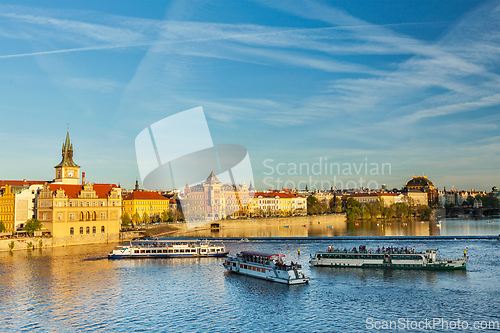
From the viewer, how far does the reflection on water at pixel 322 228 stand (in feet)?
235

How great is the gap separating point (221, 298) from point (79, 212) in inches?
1297

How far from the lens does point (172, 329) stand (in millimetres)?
20969

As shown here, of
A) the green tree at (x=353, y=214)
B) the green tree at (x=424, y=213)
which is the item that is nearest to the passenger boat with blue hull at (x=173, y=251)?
the green tree at (x=353, y=214)

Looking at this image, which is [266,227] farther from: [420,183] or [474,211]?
[420,183]

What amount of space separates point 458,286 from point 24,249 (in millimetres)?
40735

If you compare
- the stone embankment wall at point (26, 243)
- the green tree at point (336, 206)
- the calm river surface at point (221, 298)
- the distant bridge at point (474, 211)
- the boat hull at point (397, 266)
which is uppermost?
the green tree at point (336, 206)

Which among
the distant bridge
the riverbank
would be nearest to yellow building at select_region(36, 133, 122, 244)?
the riverbank

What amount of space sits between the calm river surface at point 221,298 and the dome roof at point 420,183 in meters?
152

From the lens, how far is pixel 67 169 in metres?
63.6

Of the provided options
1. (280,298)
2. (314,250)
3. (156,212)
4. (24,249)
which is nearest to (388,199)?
(156,212)

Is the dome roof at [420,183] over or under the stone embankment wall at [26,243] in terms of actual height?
over

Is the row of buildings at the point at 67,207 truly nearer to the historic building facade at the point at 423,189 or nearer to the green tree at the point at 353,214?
the green tree at the point at 353,214

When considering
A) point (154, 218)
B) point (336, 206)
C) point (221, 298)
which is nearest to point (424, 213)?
point (336, 206)

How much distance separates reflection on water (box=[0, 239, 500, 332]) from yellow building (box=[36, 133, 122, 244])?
517 inches
